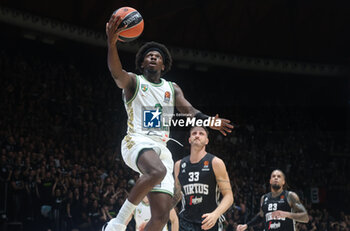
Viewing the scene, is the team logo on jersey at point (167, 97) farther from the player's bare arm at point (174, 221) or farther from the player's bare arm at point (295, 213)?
the player's bare arm at point (295, 213)

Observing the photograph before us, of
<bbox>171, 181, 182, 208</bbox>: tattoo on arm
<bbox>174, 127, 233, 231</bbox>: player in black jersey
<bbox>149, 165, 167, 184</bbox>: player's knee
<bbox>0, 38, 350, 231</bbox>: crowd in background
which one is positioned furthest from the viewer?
<bbox>0, 38, 350, 231</bbox>: crowd in background

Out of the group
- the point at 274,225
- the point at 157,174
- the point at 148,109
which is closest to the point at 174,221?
the point at 274,225

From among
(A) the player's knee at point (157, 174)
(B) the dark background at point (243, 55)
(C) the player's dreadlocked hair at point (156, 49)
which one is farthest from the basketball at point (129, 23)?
(B) the dark background at point (243, 55)

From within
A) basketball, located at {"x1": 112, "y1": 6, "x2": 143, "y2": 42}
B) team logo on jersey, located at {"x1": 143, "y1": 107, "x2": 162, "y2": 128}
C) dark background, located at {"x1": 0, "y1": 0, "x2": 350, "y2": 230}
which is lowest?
team logo on jersey, located at {"x1": 143, "y1": 107, "x2": 162, "y2": 128}

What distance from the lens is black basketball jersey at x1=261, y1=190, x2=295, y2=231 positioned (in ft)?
28.6

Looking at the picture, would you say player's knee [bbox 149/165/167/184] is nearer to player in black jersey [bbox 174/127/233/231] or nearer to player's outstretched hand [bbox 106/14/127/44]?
player's outstretched hand [bbox 106/14/127/44]

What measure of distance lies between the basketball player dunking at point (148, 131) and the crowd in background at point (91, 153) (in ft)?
21.1

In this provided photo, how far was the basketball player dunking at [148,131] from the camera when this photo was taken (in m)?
4.79

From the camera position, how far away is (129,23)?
17.1 ft

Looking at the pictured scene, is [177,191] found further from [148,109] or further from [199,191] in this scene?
[148,109]

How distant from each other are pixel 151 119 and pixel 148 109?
0.11 meters

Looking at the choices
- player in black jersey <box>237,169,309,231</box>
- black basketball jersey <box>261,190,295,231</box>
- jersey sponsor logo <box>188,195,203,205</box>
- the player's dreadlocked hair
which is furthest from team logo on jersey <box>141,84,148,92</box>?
black basketball jersey <box>261,190,295,231</box>

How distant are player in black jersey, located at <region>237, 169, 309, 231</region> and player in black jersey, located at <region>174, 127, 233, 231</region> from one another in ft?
6.79

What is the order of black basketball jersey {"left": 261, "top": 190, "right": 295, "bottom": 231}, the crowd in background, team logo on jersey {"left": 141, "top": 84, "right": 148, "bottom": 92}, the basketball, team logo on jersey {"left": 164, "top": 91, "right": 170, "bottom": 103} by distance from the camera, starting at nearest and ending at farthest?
the basketball, team logo on jersey {"left": 141, "top": 84, "right": 148, "bottom": 92}, team logo on jersey {"left": 164, "top": 91, "right": 170, "bottom": 103}, black basketball jersey {"left": 261, "top": 190, "right": 295, "bottom": 231}, the crowd in background
